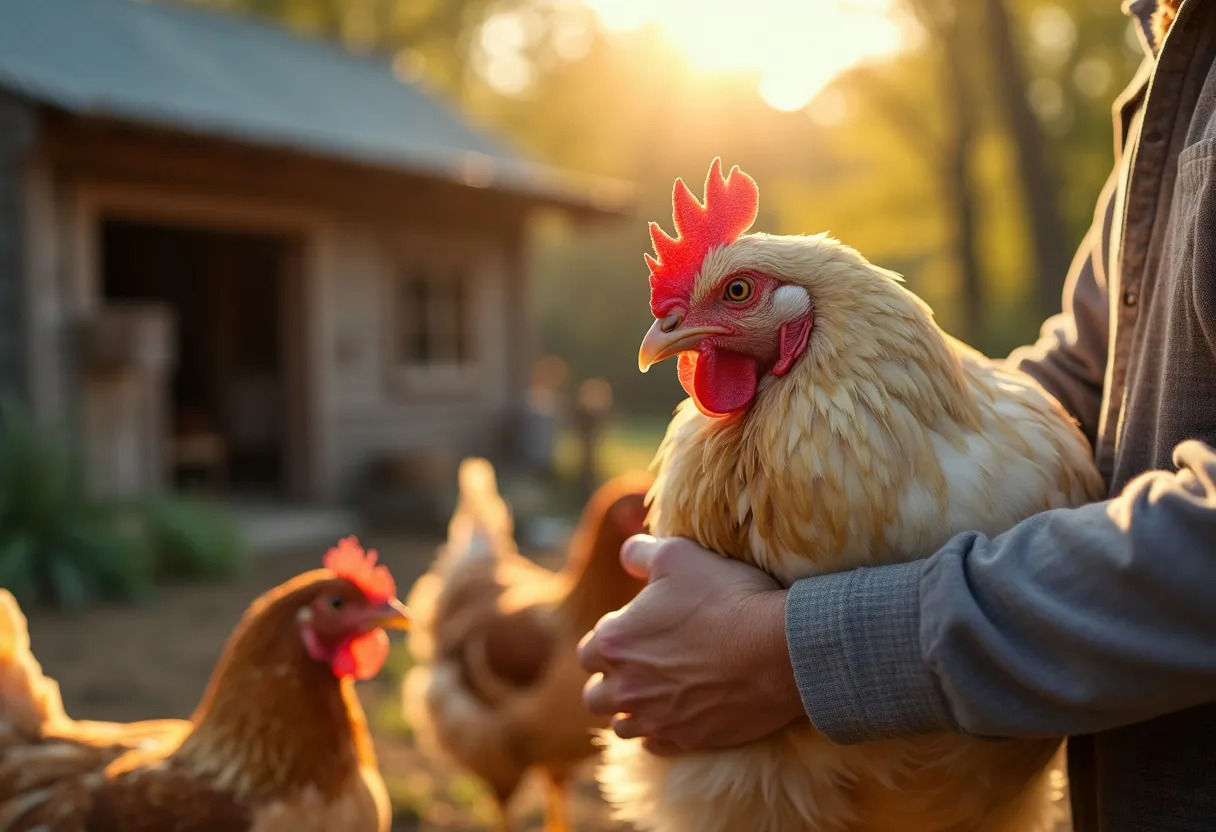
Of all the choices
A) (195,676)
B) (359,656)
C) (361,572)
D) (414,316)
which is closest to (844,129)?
(414,316)

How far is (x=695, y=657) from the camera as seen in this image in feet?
4.43

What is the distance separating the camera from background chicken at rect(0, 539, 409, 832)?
216cm

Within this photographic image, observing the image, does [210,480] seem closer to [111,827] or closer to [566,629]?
[566,629]

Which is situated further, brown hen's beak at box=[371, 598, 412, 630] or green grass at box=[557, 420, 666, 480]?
green grass at box=[557, 420, 666, 480]

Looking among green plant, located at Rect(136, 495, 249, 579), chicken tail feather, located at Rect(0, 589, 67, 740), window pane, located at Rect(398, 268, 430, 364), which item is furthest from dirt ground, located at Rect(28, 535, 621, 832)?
window pane, located at Rect(398, 268, 430, 364)

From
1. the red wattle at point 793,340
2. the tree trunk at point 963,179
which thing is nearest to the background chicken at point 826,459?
the red wattle at point 793,340

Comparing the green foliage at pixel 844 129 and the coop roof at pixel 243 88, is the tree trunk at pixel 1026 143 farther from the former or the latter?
the coop roof at pixel 243 88

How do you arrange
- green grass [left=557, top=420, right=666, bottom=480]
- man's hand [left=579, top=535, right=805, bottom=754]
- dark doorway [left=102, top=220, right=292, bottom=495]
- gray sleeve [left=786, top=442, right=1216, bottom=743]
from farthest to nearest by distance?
green grass [left=557, top=420, right=666, bottom=480] → dark doorway [left=102, top=220, right=292, bottom=495] → man's hand [left=579, top=535, right=805, bottom=754] → gray sleeve [left=786, top=442, right=1216, bottom=743]

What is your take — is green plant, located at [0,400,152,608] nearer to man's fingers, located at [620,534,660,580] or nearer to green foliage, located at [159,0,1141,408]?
man's fingers, located at [620,534,660,580]

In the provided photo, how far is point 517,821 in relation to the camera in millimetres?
3834

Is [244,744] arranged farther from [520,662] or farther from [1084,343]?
[1084,343]

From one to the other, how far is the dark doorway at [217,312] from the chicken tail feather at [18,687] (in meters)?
10.9

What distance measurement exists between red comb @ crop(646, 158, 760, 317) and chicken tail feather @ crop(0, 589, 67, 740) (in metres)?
1.79

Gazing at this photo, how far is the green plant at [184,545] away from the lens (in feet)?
24.9
